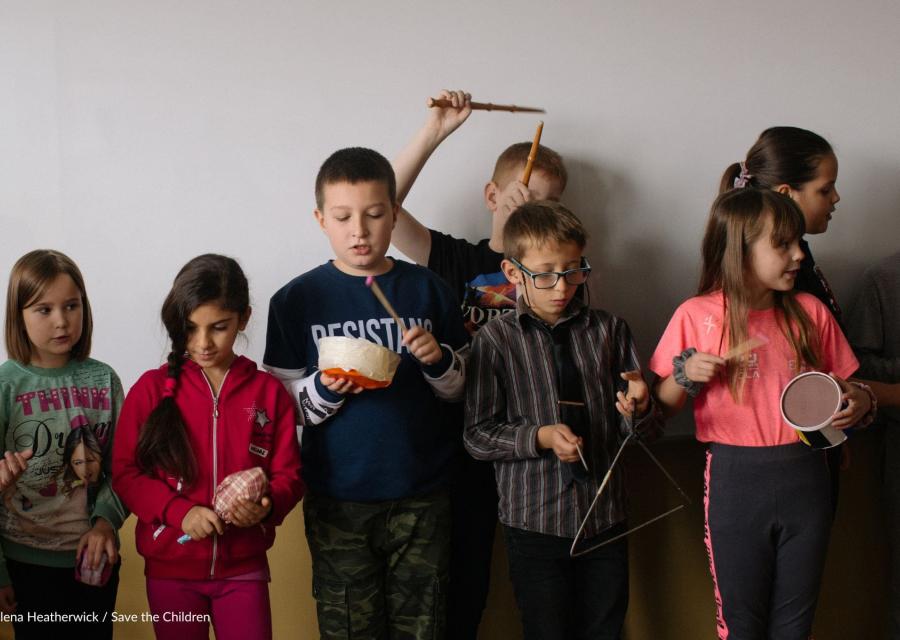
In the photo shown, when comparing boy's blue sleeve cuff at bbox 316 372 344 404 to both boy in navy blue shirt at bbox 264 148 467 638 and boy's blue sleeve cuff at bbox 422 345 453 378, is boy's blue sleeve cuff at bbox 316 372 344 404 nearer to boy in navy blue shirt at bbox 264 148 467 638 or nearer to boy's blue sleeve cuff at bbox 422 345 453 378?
boy in navy blue shirt at bbox 264 148 467 638

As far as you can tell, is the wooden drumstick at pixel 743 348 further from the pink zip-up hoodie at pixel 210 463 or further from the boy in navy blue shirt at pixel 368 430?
the pink zip-up hoodie at pixel 210 463

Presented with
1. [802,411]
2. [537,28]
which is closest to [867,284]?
[802,411]

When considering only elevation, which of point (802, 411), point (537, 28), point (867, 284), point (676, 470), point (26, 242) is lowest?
point (676, 470)

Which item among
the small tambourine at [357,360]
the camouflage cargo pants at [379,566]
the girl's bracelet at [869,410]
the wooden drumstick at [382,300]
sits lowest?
the camouflage cargo pants at [379,566]

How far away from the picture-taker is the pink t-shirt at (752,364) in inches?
83.7

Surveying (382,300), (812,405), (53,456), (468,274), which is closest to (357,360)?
(382,300)

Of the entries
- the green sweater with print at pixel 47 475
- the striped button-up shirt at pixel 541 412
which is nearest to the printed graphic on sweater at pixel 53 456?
the green sweater with print at pixel 47 475

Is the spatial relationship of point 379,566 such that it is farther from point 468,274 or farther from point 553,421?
point 468,274

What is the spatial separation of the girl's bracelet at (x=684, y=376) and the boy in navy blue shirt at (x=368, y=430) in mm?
509

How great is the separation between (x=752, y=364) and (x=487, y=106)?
39.4 inches

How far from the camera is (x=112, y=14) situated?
2424mm

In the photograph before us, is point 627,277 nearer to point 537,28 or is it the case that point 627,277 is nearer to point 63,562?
point 537,28

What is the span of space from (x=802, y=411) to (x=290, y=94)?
1595 millimetres

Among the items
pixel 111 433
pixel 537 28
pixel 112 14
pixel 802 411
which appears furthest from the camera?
pixel 537 28
